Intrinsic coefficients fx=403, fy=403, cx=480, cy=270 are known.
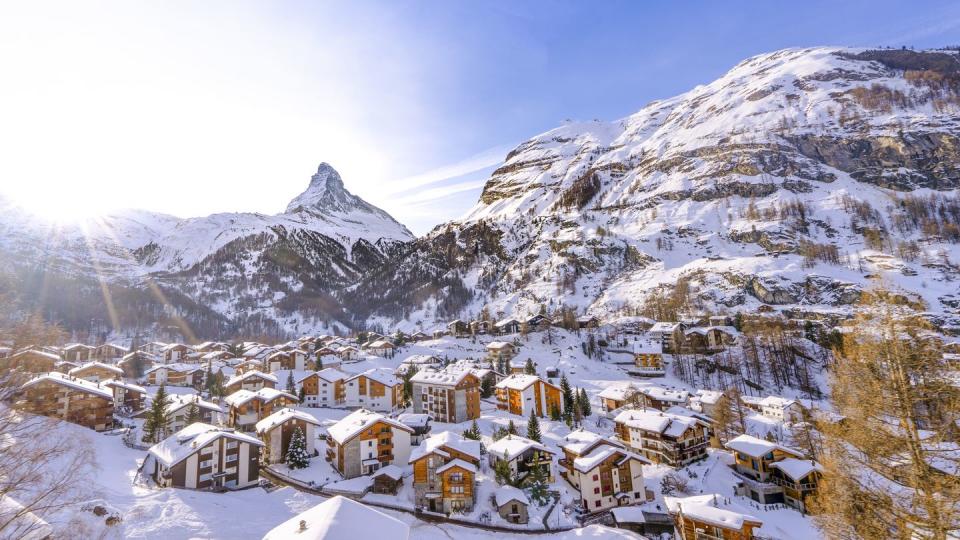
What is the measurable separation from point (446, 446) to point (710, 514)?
17.9 metres

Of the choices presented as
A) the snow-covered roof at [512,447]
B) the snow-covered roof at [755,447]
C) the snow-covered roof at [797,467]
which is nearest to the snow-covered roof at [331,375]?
the snow-covered roof at [512,447]

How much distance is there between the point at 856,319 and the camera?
9.22 m

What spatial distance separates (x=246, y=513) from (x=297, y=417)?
41.2ft

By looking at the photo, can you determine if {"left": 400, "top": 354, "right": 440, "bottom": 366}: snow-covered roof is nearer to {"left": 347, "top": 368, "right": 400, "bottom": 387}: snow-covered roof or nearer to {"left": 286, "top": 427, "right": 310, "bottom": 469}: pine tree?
{"left": 347, "top": 368, "right": 400, "bottom": 387}: snow-covered roof

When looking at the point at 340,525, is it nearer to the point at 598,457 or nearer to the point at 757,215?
the point at 598,457

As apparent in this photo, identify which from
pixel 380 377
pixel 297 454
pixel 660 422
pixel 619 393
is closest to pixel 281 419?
pixel 297 454

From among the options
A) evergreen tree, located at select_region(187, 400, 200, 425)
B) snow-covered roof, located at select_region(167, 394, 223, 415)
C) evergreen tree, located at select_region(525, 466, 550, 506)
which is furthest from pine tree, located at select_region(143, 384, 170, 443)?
evergreen tree, located at select_region(525, 466, 550, 506)

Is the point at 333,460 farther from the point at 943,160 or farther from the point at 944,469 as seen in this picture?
the point at 943,160

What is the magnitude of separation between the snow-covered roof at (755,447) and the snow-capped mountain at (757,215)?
58.5 meters

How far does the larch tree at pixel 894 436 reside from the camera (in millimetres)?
7574

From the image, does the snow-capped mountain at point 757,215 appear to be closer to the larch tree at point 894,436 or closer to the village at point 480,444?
the village at point 480,444

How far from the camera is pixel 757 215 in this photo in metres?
118

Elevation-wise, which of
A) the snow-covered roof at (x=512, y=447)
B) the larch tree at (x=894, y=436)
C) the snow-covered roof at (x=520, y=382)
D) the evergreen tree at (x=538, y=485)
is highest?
the larch tree at (x=894, y=436)

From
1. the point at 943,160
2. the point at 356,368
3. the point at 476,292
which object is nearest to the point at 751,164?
the point at 943,160
